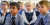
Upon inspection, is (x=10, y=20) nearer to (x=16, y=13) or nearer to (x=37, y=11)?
(x=16, y=13)

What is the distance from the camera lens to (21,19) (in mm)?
1307

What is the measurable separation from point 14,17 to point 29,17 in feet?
0.73

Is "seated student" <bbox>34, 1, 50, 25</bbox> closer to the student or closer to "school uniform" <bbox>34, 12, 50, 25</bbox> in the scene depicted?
"school uniform" <bbox>34, 12, 50, 25</bbox>

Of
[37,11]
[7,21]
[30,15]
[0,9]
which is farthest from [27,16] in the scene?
[0,9]

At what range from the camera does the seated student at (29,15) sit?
4.19 ft

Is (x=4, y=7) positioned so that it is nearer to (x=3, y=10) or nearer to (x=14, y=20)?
(x=3, y=10)

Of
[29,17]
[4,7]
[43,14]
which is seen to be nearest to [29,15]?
[29,17]

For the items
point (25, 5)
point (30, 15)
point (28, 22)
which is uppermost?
point (25, 5)

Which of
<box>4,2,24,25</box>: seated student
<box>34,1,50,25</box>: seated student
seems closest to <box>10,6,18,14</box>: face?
<box>4,2,24,25</box>: seated student

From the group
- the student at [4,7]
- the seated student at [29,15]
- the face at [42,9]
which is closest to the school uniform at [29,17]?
the seated student at [29,15]

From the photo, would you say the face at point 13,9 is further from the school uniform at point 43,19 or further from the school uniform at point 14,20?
the school uniform at point 43,19

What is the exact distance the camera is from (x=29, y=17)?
4.22 ft

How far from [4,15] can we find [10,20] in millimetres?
121

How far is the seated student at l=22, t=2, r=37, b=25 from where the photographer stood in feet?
4.19
